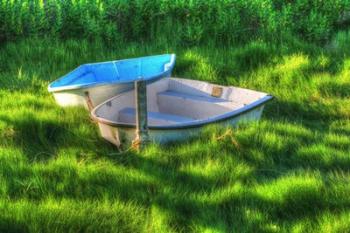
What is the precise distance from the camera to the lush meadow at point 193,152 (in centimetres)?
441

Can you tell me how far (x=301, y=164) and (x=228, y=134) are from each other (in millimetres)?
712

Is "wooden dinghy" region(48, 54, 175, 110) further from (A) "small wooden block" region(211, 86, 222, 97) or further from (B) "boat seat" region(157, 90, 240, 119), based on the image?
(A) "small wooden block" region(211, 86, 222, 97)

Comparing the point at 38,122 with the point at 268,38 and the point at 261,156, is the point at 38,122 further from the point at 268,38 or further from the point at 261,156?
the point at 268,38

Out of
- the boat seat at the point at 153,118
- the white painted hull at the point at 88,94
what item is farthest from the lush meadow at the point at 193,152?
the boat seat at the point at 153,118

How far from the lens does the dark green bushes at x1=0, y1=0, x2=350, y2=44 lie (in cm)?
866

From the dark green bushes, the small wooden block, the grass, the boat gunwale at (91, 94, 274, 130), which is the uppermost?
the dark green bushes

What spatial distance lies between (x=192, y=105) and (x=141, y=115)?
1521 millimetres

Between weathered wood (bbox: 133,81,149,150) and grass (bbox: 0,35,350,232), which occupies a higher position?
weathered wood (bbox: 133,81,149,150)

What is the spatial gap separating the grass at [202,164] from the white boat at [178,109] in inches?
5.5

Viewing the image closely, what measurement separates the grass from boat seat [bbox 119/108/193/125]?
0.41 metres

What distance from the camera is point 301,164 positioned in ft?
17.7

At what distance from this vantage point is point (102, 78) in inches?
285

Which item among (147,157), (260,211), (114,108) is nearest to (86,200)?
(147,157)

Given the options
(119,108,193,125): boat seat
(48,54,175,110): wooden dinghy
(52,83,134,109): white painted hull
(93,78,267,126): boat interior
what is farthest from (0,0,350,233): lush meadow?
(119,108,193,125): boat seat
